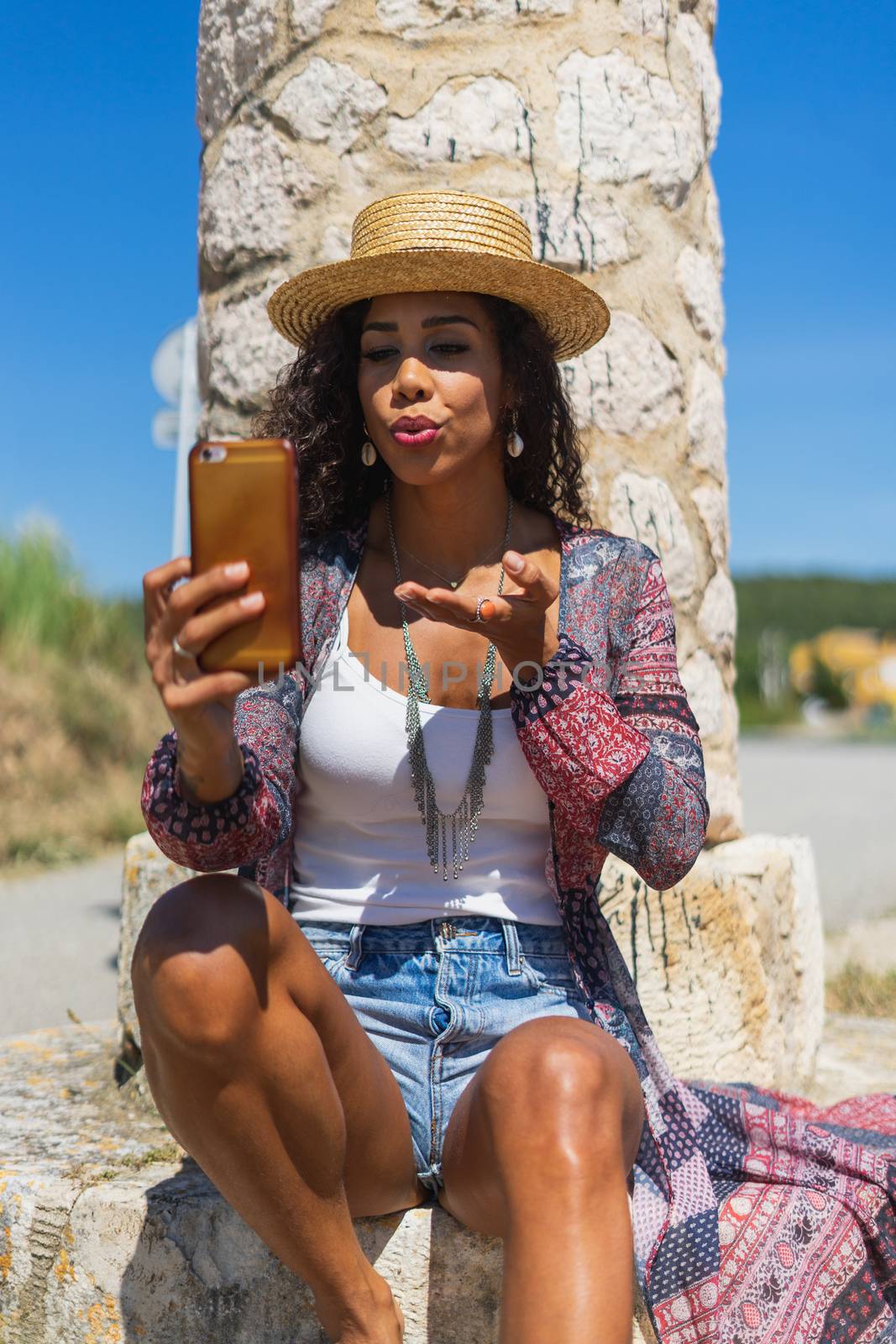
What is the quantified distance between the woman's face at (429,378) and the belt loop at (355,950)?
0.73 meters

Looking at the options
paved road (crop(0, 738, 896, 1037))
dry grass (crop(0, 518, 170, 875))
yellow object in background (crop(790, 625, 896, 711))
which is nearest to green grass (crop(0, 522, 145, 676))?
dry grass (crop(0, 518, 170, 875))

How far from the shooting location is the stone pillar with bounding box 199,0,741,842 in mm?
2646

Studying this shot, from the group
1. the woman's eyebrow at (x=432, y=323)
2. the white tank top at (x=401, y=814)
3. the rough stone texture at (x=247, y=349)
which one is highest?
the rough stone texture at (x=247, y=349)

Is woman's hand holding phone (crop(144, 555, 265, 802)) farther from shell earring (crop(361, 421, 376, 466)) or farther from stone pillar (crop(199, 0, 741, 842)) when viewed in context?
stone pillar (crop(199, 0, 741, 842))

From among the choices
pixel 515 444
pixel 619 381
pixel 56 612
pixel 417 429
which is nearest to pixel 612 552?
pixel 515 444

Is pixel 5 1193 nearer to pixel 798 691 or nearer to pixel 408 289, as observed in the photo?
pixel 408 289

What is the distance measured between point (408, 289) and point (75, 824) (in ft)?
19.4

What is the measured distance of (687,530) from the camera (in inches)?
111

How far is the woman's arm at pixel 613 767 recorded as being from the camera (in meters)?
1.82

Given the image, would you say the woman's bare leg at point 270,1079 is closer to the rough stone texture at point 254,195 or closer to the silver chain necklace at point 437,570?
the silver chain necklace at point 437,570

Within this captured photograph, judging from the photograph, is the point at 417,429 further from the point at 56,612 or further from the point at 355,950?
the point at 56,612

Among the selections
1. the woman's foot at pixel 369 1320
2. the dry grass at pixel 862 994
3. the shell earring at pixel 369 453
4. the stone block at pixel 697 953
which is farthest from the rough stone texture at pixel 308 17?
the dry grass at pixel 862 994

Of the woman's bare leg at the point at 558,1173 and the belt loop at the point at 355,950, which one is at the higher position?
the belt loop at the point at 355,950

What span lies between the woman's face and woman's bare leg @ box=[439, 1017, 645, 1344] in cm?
91
